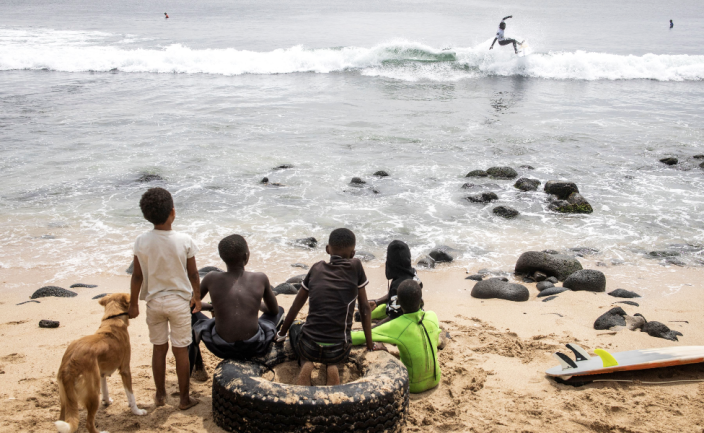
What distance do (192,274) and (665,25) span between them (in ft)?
192

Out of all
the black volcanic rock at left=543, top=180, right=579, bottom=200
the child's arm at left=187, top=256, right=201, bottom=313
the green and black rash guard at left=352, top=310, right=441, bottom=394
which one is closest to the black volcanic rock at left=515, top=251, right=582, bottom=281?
the black volcanic rock at left=543, top=180, right=579, bottom=200

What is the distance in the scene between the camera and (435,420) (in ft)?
12.6

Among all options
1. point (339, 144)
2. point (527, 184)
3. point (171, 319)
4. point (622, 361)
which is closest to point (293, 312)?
point (171, 319)

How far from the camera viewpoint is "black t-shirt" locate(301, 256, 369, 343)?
392 centimetres

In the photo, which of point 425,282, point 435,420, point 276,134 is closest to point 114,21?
point 276,134

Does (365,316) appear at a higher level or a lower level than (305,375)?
higher

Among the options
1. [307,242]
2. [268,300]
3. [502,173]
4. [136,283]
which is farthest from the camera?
[502,173]

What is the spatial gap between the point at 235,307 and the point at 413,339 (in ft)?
4.78

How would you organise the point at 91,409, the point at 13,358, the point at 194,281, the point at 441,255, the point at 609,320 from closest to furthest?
the point at 91,409 < the point at 194,281 < the point at 13,358 < the point at 609,320 < the point at 441,255

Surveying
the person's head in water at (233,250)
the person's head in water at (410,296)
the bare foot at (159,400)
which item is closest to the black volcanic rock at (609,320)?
the person's head in water at (410,296)

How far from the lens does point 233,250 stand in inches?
157

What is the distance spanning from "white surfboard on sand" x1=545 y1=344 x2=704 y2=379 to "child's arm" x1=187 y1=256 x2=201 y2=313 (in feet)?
9.58

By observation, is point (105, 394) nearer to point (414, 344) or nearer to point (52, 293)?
point (414, 344)

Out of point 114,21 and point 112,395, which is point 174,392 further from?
point 114,21
